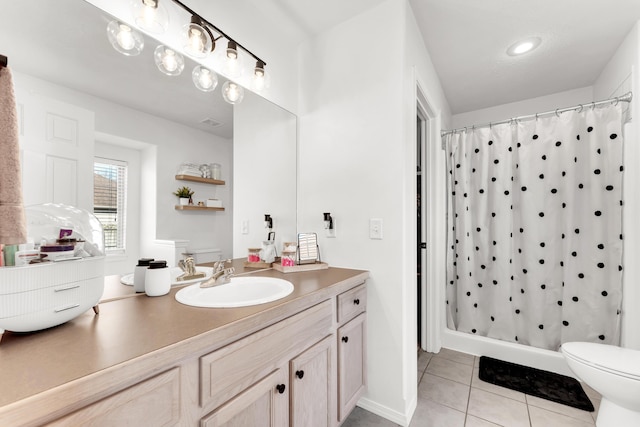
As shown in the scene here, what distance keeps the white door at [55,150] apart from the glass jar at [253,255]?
2.73ft

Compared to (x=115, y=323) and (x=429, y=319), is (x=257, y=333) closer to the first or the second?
(x=115, y=323)

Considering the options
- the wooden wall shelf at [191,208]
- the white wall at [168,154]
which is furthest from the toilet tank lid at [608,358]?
the wooden wall shelf at [191,208]

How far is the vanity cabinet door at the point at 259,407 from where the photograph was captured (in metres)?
0.81

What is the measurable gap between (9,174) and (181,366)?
581 mm

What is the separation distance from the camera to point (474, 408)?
168 centimetres

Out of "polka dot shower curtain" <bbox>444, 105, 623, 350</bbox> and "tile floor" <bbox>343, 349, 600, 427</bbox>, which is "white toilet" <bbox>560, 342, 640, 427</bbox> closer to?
"tile floor" <bbox>343, 349, 600, 427</bbox>

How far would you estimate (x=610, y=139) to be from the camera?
6.41 ft

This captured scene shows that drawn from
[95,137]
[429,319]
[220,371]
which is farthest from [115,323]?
[429,319]

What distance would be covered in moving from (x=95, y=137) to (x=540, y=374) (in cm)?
300

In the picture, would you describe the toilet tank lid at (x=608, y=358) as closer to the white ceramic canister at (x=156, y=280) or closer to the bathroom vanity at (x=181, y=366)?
the bathroom vanity at (x=181, y=366)

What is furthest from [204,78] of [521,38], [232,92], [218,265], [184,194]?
[521,38]

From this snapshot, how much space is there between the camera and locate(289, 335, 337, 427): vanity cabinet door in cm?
109

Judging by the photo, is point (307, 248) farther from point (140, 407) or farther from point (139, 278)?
point (140, 407)

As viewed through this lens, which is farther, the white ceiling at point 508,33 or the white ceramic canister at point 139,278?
the white ceiling at point 508,33
